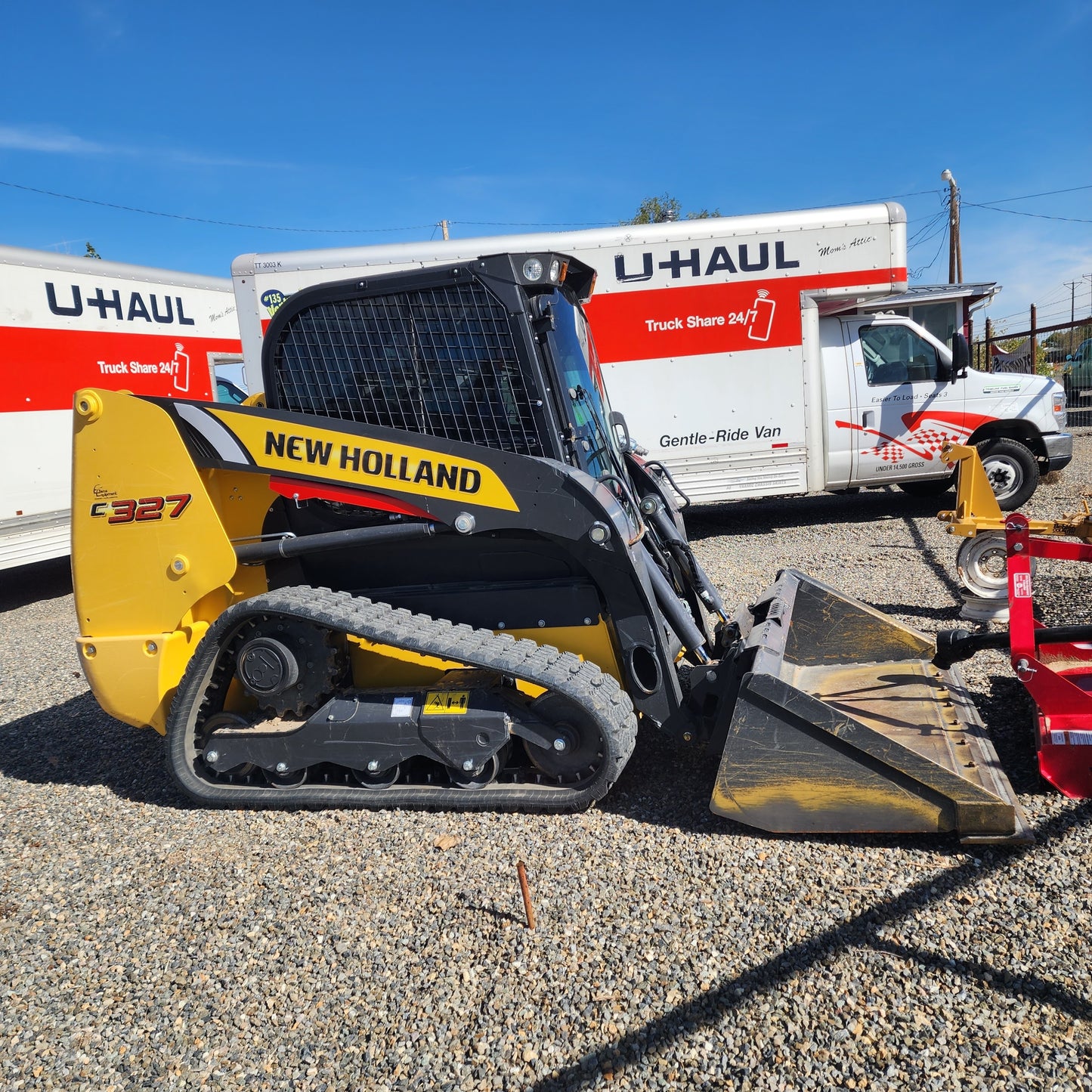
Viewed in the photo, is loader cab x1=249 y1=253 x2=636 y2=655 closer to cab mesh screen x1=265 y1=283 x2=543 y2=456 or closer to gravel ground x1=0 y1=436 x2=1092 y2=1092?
cab mesh screen x1=265 y1=283 x2=543 y2=456

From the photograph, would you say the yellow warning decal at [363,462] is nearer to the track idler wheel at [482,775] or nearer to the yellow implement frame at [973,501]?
the track idler wheel at [482,775]

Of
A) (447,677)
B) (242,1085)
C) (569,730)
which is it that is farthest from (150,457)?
(242,1085)

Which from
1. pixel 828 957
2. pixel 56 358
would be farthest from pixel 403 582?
pixel 56 358

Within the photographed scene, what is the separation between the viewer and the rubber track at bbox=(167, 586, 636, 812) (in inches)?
136

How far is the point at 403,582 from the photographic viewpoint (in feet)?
13.1

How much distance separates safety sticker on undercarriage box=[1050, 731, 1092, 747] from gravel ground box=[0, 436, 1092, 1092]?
0.79ft


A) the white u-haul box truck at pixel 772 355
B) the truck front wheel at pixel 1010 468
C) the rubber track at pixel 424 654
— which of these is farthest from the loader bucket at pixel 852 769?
the truck front wheel at pixel 1010 468

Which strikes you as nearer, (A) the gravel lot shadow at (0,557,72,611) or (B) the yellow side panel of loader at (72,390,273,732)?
(B) the yellow side panel of loader at (72,390,273,732)

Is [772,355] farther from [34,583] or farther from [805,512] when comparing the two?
[34,583]

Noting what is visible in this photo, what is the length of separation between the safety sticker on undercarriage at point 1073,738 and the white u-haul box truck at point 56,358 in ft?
26.0

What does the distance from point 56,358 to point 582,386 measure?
23.6 ft

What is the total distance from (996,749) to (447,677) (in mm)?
2475

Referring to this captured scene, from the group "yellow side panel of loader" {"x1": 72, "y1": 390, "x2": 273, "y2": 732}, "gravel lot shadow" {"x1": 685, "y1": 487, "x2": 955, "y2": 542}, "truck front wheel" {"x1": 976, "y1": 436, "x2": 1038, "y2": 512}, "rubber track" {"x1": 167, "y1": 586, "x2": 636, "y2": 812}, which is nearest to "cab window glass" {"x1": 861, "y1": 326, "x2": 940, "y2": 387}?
"truck front wheel" {"x1": 976, "y1": 436, "x2": 1038, "y2": 512}

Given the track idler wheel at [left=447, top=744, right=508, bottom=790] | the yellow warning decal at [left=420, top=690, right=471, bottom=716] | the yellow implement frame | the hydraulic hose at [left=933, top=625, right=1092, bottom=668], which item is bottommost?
the track idler wheel at [left=447, top=744, right=508, bottom=790]
